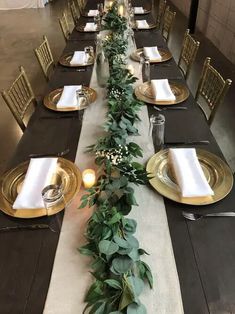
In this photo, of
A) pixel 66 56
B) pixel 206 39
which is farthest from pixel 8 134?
pixel 206 39

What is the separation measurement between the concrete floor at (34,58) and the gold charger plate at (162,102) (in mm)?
971

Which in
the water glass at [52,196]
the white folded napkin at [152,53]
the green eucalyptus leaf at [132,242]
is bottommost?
the white folded napkin at [152,53]

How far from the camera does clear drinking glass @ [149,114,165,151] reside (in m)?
1.40

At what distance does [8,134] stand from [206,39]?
4.01 metres

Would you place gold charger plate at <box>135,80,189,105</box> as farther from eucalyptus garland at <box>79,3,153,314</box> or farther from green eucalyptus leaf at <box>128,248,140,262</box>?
green eucalyptus leaf at <box>128,248,140,262</box>

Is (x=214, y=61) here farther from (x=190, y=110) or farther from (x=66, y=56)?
(x=190, y=110)

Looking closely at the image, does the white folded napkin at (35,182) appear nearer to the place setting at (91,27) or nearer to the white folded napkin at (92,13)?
the place setting at (91,27)

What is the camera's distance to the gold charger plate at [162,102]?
1780mm

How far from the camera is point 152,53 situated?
245 cm

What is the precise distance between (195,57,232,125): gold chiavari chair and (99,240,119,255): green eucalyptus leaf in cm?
127

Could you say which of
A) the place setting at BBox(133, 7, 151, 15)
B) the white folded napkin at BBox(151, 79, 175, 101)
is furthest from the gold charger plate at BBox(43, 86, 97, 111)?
the place setting at BBox(133, 7, 151, 15)

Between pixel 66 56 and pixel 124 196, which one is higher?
pixel 124 196

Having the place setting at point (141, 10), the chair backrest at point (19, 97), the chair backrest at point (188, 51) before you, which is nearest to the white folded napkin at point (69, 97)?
the chair backrest at point (19, 97)

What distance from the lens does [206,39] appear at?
17.1 feet
